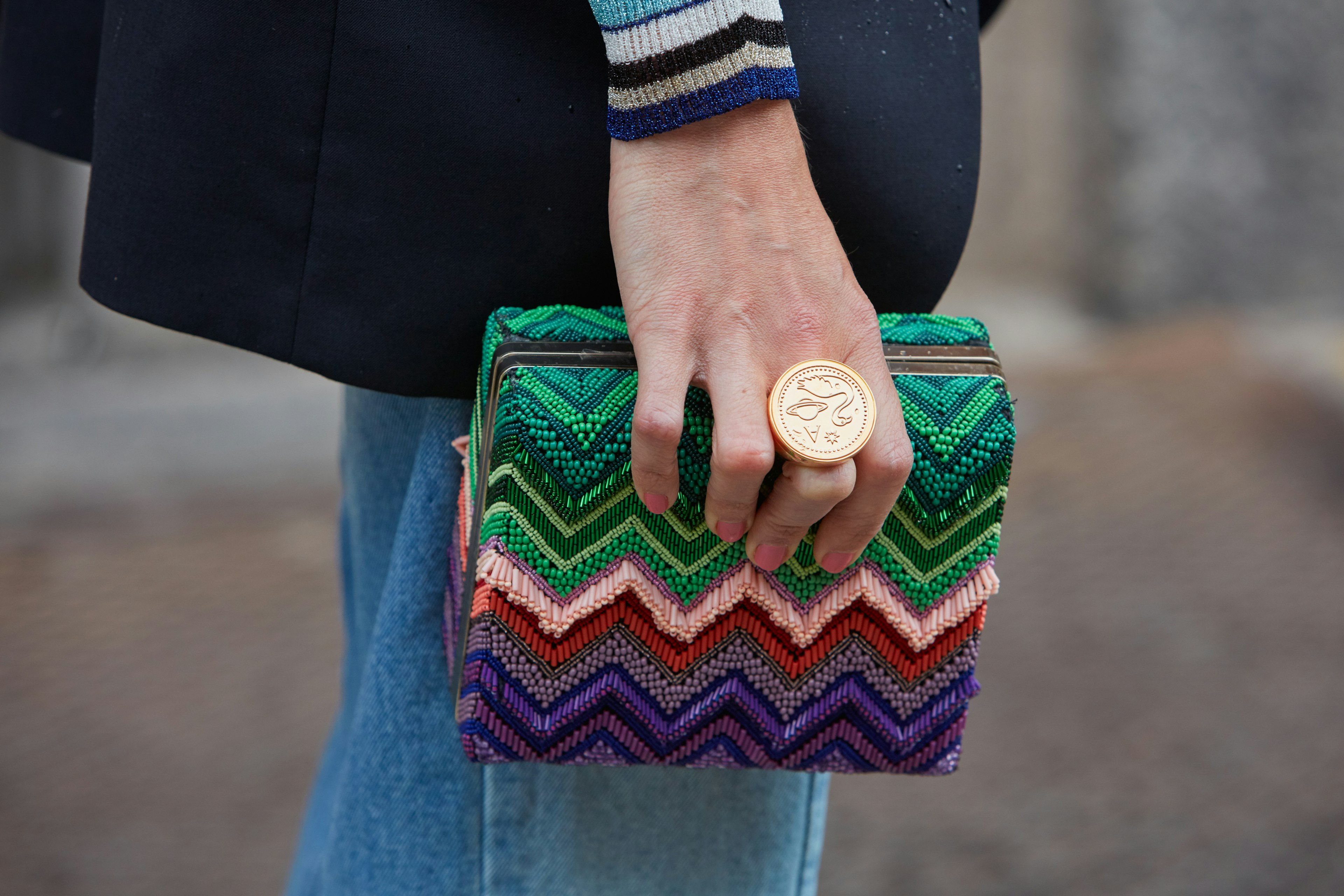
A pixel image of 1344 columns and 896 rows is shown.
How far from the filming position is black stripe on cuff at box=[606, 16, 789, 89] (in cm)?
65

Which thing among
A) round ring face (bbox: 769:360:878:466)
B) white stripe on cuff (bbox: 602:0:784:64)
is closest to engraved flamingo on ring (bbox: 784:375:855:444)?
round ring face (bbox: 769:360:878:466)

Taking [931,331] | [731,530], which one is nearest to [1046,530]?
[931,331]

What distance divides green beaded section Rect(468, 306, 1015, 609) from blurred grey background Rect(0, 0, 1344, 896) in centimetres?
130

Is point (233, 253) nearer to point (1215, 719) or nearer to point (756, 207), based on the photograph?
point (756, 207)

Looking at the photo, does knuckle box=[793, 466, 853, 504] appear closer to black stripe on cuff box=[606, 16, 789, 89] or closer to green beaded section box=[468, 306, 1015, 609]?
green beaded section box=[468, 306, 1015, 609]

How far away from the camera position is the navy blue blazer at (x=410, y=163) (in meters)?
0.73

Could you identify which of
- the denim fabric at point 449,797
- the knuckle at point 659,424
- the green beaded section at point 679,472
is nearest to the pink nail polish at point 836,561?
the green beaded section at point 679,472

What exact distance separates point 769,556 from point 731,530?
3 centimetres

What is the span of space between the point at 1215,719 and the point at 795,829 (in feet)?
5.24

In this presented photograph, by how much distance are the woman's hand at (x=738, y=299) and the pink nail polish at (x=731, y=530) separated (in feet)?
0.08

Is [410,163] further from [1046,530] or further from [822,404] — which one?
[1046,530]

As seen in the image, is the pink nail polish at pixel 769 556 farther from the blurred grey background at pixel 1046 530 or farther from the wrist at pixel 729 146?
the blurred grey background at pixel 1046 530

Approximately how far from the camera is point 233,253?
0.79m

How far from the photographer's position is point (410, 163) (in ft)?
2.44
